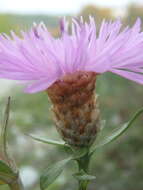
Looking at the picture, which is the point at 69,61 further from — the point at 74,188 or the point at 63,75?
the point at 74,188

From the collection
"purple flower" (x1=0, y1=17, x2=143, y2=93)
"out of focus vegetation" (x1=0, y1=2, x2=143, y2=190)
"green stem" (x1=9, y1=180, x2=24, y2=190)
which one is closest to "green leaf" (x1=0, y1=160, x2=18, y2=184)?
"green stem" (x1=9, y1=180, x2=24, y2=190)

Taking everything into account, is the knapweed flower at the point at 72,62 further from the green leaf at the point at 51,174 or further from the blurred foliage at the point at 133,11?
the blurred foliage at the point at 133,11

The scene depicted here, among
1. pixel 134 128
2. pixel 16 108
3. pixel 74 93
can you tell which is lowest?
pixel 16 108

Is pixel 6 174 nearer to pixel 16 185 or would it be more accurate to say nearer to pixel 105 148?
pixel 16 185

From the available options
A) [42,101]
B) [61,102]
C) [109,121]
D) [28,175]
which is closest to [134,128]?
[109,121]

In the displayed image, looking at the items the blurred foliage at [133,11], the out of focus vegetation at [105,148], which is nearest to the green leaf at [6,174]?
the out of focus vegetation at [105,148]

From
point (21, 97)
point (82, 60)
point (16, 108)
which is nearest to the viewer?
point (82, 60)
